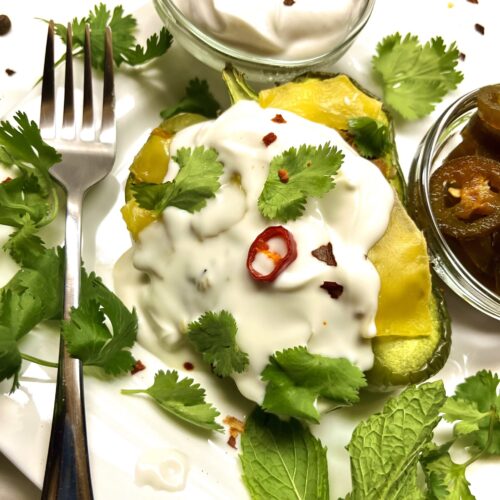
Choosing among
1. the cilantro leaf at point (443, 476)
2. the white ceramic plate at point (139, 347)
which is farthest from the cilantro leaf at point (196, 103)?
the cilantro leaf at point (443, 476)

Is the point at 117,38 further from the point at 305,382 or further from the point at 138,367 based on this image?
the point at 305,382

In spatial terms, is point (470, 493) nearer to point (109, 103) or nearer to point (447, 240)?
point (447, 240)

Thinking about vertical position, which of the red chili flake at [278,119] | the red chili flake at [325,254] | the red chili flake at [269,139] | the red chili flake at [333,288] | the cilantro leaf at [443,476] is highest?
the red chili flake at [278,119]

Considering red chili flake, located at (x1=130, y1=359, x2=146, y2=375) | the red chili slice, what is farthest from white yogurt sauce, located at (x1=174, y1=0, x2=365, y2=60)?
red chili flake, located at (x1=130, y1=359, x2=146, y2=375)

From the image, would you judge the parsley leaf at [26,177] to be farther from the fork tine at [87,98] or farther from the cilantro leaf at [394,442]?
the cilantro leaf at [394,442]

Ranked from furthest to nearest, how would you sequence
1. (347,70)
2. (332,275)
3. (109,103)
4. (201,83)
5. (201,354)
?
1. (347,70)
2. (201,83)
3. (109,103)
4. (201,354)
5. (332,275)

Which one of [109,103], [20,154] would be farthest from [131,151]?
[20,154]
